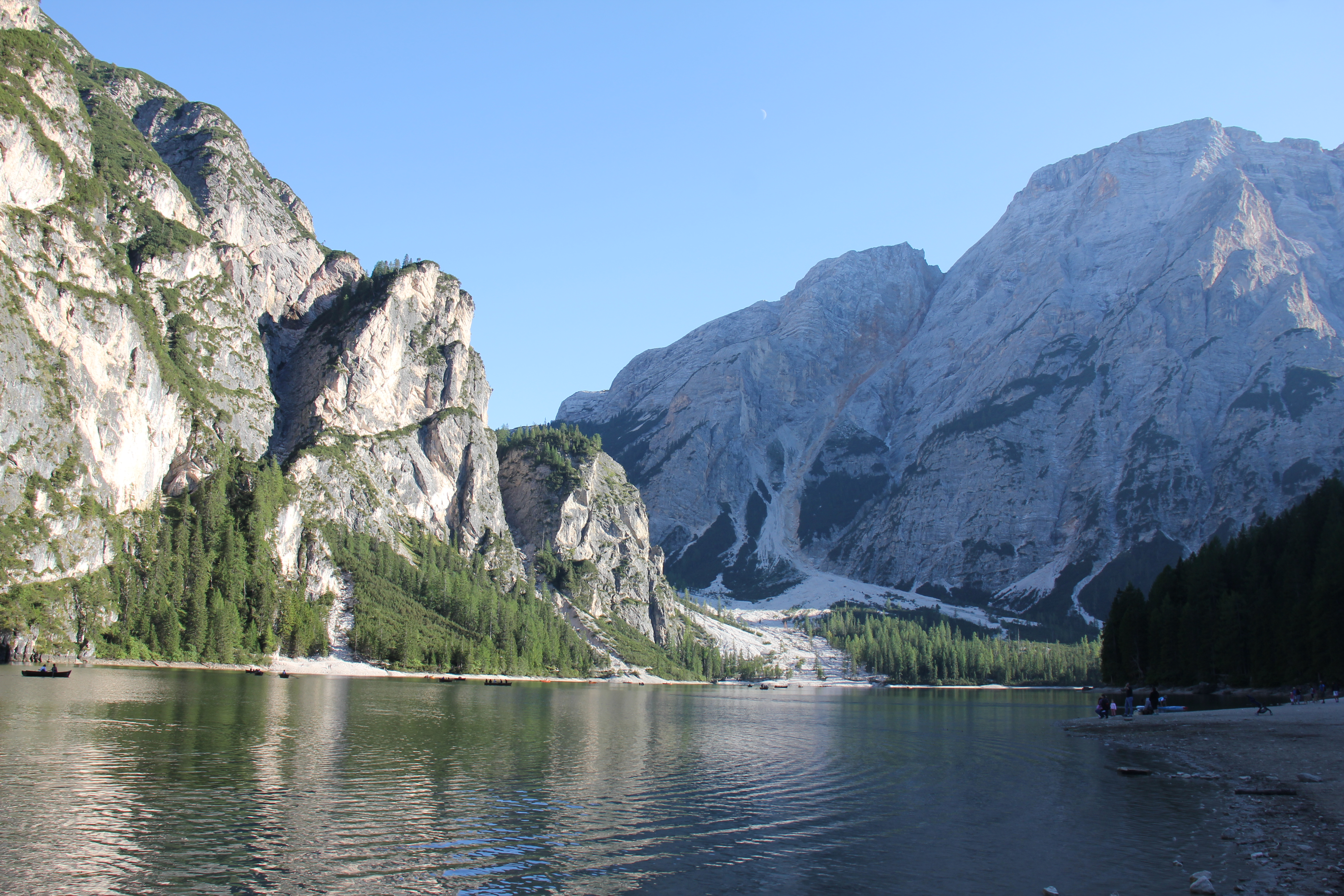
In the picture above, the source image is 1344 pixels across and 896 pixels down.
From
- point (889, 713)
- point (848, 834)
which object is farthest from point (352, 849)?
point (889, 713)

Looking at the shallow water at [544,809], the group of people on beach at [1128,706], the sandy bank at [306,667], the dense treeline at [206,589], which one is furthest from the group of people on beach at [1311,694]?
the dense treeline at [206,589]

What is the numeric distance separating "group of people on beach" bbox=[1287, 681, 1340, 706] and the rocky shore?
462cm

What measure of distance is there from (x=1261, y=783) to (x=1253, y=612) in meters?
74.5

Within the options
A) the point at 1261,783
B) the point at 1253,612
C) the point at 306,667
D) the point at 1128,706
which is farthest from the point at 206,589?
the point at 1253,612

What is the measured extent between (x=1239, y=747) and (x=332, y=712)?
69.0 m

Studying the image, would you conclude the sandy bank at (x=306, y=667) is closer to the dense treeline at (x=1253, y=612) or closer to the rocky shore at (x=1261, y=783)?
the dense treeline at (x=1253, y=612)

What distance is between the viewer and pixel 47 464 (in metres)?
150

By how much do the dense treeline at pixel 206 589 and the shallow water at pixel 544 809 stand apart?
83682 mm

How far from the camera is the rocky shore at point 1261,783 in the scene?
79.5 ft

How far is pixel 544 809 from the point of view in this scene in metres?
34.6

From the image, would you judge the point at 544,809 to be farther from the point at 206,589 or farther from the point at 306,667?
the point at 206,589

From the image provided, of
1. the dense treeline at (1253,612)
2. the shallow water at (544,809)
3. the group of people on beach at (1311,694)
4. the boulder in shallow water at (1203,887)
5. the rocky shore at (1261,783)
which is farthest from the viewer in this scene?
the dense treeline at (1253,612)

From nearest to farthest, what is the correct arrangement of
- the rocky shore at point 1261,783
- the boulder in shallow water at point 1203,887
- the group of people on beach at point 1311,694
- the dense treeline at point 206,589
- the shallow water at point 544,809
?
the boulder in shallow water at point 1203,887
the rocky shore at point 1261,783
the shallow water at point 544,809
the group of people on beach at point 1311,694
the dense treeline at point 206,589

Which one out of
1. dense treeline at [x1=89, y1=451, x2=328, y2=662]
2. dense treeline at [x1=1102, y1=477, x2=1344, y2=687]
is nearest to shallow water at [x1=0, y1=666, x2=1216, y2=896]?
dense treeline at [x1=1102, y1=477, x2=1344, y2=687]
